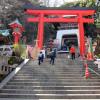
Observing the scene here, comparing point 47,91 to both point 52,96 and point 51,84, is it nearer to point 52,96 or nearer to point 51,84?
point 52,96

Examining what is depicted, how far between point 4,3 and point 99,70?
1842cm

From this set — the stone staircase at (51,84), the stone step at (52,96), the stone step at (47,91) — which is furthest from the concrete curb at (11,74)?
the stone step at (52,96)

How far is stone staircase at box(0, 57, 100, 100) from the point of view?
1961 centimetres

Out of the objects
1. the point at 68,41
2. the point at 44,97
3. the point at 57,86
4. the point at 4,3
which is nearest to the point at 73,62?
the point at 57,86

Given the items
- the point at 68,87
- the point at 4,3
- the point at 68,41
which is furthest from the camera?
the point at 68,41

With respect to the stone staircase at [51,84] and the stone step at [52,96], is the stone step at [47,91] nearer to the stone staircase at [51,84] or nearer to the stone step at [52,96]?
the stone staircase at [51,84]

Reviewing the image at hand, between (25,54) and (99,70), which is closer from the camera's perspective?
(99,70)

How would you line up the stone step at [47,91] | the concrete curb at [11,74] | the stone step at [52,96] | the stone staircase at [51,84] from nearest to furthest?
the stone step at [52,96]
the stone staircase at [51,84]
the stone step at [47,91]
the concrete curb at [11,74]

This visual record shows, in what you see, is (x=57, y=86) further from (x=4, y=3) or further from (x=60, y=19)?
(x=4, y=3)

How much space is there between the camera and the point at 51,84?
Answer: 21.8 meters

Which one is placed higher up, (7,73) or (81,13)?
(81,13)

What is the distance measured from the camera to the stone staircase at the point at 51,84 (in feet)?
64.3

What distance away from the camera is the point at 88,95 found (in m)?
19.6

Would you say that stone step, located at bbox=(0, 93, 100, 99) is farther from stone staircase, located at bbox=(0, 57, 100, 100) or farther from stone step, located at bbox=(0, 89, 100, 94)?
stone step, located at bbox=(0, 89, 100, 94)
